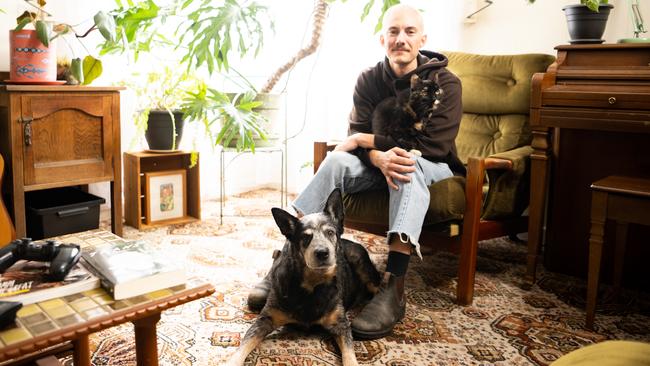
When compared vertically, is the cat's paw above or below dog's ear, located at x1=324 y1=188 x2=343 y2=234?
above

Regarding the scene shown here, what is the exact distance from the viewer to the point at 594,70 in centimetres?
220

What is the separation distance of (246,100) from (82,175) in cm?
88

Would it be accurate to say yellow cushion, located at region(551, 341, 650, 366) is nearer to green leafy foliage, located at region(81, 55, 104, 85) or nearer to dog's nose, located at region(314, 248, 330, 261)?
dog's nose, located at region(314, 248, 330, 261)

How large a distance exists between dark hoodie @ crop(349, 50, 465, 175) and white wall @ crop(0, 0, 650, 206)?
0.96m

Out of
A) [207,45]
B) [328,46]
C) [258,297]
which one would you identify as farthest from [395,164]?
[328,46]

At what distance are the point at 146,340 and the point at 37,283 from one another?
0.82 ft

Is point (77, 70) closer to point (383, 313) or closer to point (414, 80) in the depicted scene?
point (414, 80)

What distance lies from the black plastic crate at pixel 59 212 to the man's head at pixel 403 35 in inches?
61.9

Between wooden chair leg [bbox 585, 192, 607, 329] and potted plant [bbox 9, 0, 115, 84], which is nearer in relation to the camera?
wooden chair leg [bbox 585, 192, 607, 329]

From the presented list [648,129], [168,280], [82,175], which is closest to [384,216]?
[648,129]

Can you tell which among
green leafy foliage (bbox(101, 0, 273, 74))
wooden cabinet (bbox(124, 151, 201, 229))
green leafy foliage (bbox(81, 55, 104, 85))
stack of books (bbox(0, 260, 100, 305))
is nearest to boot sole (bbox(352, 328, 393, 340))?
stack of books (bbox(0, 260, 100, 305))

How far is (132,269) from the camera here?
3.79ft

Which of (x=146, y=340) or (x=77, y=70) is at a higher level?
(x=77, y=70)

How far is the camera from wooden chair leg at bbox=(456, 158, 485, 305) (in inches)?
79.4
